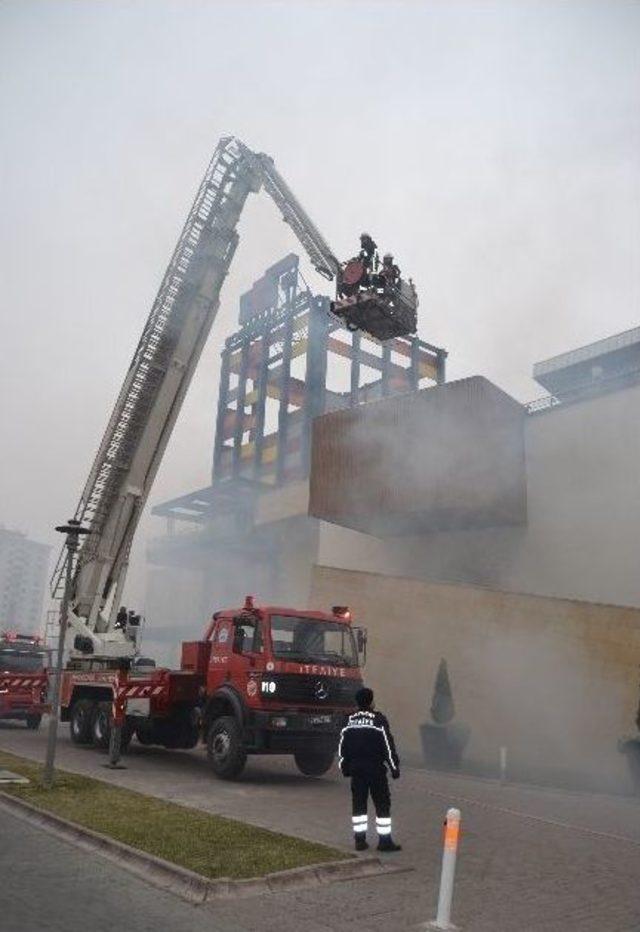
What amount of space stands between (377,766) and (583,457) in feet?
49.5

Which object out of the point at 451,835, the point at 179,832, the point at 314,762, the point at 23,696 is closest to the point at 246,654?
the point at 314,762

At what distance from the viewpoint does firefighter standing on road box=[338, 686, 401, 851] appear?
6750 mm

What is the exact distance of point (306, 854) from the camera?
6.16 meters

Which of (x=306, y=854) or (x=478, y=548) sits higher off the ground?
(x=478, y=548)

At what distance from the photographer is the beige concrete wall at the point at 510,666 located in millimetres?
15133

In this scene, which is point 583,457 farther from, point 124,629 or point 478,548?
point 124,629

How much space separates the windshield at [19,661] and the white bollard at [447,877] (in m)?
16.7

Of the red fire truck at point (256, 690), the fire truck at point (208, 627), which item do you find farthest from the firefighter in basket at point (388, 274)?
the red fire truck at point (256, 690)

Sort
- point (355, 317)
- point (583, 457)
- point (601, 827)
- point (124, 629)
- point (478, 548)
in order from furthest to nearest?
point (478, 548), point (583, 457), point (124, 629), point (355, 317), point (601, 827)

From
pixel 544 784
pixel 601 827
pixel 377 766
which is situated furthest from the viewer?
pixel 544 784

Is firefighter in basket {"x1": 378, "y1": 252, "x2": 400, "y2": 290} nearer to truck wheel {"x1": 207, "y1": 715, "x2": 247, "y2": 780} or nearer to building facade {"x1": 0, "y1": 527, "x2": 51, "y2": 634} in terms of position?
truck wheel {"x1": 207, "y1": 715, "x2": 247, "y2": 780}

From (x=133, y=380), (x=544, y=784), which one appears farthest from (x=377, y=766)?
(x=133, y=380)

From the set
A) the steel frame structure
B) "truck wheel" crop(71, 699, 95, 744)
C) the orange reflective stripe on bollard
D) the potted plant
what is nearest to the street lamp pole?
"truck wheel" crop(71, 699, 95, 744)

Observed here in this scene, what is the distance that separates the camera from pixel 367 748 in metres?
6.89
